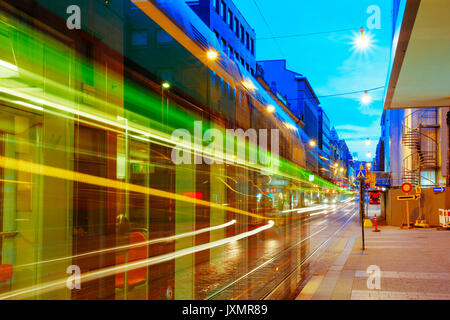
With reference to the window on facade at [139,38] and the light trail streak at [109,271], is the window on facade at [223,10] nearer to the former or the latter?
the window on facade at [139,38]

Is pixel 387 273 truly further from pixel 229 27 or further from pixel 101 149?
pixel 229 27

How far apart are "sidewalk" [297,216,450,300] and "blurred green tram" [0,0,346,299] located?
2731mm

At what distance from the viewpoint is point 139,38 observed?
12.7 meters

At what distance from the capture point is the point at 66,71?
896cm

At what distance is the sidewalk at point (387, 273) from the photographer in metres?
7.61

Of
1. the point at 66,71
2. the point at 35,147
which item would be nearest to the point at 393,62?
the point at 66,71

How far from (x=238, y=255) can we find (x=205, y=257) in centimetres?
113

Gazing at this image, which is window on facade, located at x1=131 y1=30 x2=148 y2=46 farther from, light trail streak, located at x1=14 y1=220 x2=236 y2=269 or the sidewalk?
the sidewalk

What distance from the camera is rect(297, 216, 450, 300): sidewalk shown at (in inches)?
300

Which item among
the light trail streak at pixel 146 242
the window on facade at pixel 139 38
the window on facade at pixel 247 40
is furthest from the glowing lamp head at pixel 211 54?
the window on facade at pixel 247 40

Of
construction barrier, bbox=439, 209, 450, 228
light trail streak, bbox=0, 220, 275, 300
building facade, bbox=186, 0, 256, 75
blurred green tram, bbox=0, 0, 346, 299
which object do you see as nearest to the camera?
light trail streak, bbox=0, 220, 275, 300

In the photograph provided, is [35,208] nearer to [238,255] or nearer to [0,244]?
[0,244]

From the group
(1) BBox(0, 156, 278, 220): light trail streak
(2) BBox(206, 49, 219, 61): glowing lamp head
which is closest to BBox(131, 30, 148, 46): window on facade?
(2) BBox(206, 49, 219, 61): glowing lamp head

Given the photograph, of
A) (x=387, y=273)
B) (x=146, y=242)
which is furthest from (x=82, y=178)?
(x=387, y=273)
